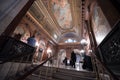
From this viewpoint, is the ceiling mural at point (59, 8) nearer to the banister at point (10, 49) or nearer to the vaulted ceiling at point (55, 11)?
the vaulted ceiling at point (55, 11)

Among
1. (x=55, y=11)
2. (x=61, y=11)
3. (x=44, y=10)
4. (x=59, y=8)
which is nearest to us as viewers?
(x=44, y=10)

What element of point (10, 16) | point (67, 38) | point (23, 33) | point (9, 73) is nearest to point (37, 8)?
point (23, 33)

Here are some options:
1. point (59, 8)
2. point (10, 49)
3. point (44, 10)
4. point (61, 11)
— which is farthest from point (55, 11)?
point (10, 49)

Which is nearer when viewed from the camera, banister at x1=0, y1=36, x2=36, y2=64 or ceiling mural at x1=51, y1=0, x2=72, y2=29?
banister at x1=0, y1=36, x2=36, y2=64

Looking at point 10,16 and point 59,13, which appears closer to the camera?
→ point 10,16

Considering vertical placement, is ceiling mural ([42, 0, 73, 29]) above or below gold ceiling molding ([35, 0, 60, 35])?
above

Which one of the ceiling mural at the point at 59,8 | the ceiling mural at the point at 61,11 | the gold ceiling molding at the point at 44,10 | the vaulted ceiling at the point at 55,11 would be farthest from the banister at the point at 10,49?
the ceiling mural at the point at 61,11

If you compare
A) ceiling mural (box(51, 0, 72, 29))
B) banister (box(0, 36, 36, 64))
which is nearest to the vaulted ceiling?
ceiling mural (box(51, 0, 72, 29))

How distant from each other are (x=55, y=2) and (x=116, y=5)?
958 cm

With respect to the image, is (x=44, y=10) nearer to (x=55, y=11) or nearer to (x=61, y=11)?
(x=55, y=11)

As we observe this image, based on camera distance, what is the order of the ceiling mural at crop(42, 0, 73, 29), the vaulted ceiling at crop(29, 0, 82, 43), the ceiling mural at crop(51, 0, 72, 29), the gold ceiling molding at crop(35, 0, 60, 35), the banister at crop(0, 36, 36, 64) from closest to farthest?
the banister at crop(0, 36, 36, 64) → the vaulted ceiling at crop(29, 0, 82, 43) → the gold ceiling molding at crop(35, 0, 60, 35) → the ceiling mural at crop(42, 0, 73, 29) → the ceiling mural at crop(51, 0, 72, 29)

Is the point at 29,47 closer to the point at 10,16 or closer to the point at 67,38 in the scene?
the point at 10,16

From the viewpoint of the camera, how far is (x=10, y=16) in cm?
343

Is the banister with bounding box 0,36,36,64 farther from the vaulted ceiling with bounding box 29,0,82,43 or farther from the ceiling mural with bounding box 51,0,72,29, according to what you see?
the ceiling mural with bounding box 51,0,72,29
